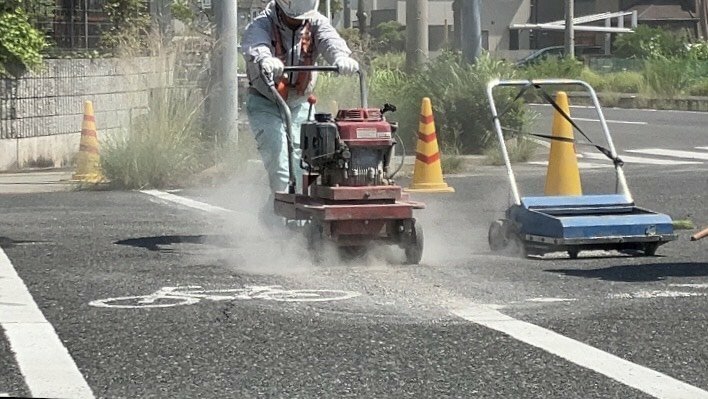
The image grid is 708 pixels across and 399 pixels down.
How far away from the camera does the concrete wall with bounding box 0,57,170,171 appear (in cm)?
1934

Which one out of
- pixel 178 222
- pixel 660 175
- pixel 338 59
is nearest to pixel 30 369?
pixel 338 59

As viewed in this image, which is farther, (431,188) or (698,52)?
(698,52)

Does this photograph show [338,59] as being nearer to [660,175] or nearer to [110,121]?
[660,175]

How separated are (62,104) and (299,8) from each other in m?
10.9

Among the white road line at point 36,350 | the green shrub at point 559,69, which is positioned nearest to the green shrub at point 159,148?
the white road line at point 36,350

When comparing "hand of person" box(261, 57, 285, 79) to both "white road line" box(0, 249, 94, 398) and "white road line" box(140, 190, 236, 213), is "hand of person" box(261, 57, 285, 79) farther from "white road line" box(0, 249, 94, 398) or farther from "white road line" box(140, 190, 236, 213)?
"white road line" box(140, 190, 236, 213)

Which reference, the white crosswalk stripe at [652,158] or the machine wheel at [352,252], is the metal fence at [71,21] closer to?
the white crosswalk stripe at [652,158]

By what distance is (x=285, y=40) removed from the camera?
34.8 feet

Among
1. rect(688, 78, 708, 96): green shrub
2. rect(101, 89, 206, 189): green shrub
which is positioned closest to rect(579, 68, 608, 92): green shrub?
rect(688, 78, 708, 96): green shrub

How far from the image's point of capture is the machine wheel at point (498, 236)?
10344 millimetres

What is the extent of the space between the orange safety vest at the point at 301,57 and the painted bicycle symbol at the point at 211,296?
8.19 ft

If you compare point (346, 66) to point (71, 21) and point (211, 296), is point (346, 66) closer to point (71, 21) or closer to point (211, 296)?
point (211, 296)

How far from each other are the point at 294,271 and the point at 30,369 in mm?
Result: 3275

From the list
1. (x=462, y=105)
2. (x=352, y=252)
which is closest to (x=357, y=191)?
(x=352, y=252)
